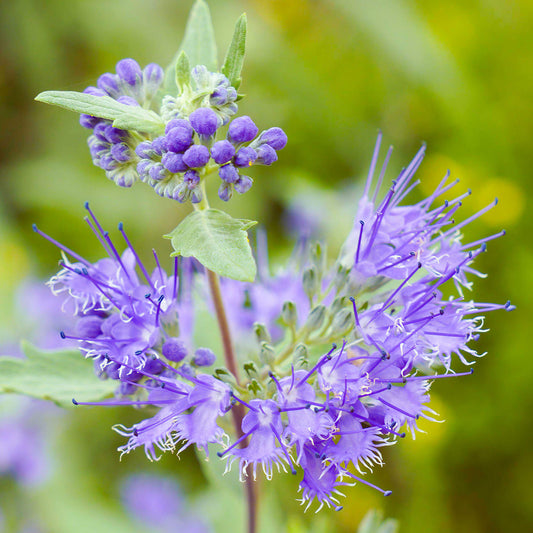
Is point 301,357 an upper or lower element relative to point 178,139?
lower

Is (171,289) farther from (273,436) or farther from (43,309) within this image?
(43,309)

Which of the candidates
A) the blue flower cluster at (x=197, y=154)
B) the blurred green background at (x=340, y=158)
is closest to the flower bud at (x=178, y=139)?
the blue flower cluster at (x=197, y=154)

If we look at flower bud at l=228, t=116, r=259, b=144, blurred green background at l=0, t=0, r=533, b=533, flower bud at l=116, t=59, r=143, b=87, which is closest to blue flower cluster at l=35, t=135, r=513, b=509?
flower bud at l=228, t=116, r=259, b=144

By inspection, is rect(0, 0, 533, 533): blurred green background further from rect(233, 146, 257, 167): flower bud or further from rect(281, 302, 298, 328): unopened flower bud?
rect(233, 146, 257, 167): flower bud

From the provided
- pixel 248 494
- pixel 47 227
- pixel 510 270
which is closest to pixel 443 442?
pixel 510 270

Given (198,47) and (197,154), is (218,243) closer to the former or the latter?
(197,154)

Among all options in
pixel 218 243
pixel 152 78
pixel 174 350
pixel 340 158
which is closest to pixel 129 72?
pixel 152 78
